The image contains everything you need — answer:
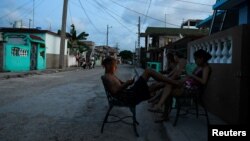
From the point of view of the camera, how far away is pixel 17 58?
97.8 feet

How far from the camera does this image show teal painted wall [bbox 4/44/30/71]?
2842 centimetres

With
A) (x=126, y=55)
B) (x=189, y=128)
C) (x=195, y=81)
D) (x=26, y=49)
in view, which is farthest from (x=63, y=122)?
(x=126, y=55)

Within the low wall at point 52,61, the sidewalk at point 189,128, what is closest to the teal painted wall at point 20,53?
the low wall at point 52,61

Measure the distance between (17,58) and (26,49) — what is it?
1.78 meters

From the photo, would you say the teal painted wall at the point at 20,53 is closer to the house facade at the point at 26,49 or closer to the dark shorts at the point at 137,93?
the house facade at the point at 26,49

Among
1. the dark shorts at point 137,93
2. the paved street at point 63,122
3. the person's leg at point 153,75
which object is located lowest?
the paved street at point 63,122

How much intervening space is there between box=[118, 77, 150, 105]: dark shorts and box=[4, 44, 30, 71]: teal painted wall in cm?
2342

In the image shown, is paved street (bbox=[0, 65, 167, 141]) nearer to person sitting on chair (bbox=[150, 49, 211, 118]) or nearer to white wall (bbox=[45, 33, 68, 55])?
person sitting on chair (bbox=[150, 49, 211, 118])

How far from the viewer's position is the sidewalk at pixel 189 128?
19.7 ft

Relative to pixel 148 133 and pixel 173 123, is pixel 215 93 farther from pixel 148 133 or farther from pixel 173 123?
pixel 148 133

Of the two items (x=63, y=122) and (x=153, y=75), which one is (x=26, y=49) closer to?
(x=63, y=122)

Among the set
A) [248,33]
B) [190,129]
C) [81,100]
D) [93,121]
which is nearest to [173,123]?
[190,129]

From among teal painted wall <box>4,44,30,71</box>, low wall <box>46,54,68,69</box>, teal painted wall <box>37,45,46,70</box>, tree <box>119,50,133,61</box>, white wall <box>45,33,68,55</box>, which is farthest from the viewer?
tree <box>119,50,133,61</box>

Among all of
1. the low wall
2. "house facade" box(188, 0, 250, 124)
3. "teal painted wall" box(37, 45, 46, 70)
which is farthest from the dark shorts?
the low wall
